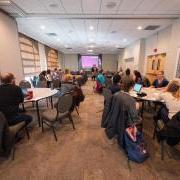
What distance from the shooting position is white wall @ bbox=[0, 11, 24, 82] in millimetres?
4027

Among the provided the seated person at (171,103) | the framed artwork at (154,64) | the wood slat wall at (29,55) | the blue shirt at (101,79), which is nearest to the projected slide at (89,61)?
the wood slat wall at (29,55)

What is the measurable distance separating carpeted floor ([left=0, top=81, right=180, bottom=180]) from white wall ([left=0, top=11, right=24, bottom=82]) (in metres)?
2.58

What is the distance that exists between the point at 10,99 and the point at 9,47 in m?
2.80

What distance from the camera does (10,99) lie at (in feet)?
7.75

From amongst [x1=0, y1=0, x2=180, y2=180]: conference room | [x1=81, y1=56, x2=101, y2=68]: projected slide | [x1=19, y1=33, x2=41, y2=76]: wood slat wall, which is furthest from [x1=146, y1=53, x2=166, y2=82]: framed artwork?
[x1=81, y1=56, x2=101, y2=68]: projected slide

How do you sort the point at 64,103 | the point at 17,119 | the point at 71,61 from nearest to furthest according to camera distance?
the point at 17,119
the point at 64,103
the point at 71,61

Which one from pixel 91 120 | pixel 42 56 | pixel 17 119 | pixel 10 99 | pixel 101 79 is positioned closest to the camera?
pixel 10 99

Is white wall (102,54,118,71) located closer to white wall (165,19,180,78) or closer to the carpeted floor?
white wall (165,19,180,78)

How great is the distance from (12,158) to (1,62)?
2.93 m

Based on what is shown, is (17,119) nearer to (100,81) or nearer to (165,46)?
(100,81)

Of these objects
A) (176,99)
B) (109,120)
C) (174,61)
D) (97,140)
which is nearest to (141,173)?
(109,120)

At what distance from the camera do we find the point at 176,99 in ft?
7.32

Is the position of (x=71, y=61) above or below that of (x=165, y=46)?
below

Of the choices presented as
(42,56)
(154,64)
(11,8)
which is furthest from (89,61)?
(11,8)
